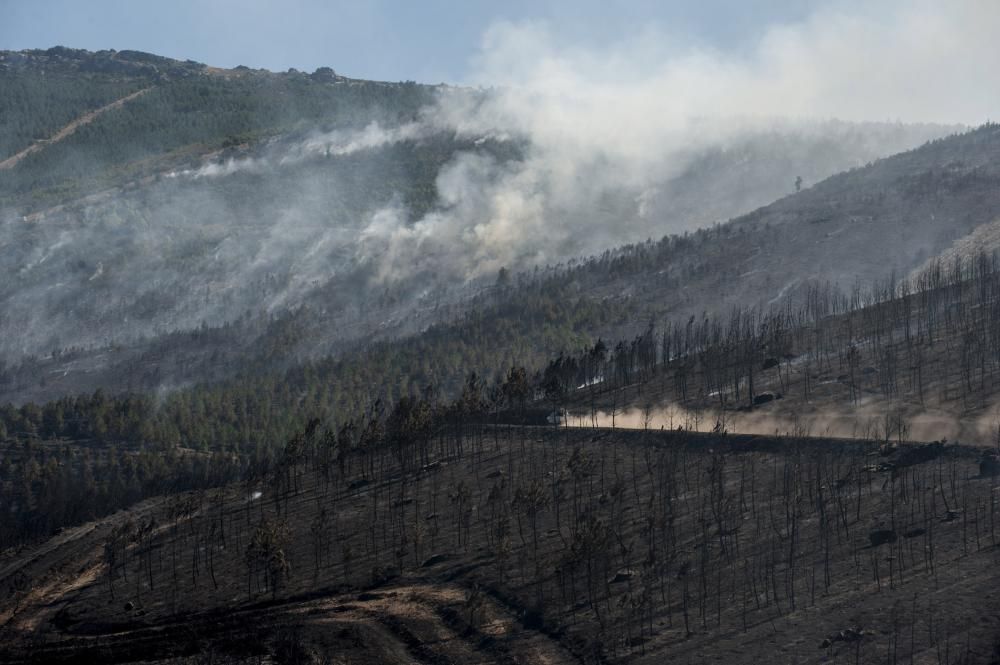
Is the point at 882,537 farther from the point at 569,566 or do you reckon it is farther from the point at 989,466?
the point at 569,566

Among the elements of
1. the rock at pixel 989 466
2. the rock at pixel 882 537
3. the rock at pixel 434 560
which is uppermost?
the rock at pixel 989 466

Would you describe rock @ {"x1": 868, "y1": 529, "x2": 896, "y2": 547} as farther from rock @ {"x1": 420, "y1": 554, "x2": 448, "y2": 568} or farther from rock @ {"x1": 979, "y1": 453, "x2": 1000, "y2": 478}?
rock @ {"x1": 420, "y1": 554, "x2": 448, "y2": 568}

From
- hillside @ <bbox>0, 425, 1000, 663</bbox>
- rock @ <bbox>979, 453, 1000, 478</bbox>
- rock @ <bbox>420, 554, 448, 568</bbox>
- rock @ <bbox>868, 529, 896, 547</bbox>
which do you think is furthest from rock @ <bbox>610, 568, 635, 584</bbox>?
rock @ <bbox>979, 453, 1000, 478</bbox>

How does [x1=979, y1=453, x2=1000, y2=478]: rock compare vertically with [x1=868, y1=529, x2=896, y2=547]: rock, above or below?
above

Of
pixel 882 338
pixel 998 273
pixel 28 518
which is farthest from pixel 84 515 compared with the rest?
pixel 998 273

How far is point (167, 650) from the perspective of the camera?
324 feet

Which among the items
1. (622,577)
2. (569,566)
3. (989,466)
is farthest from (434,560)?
(989,466)

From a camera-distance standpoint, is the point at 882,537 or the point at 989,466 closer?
the point at 882,537

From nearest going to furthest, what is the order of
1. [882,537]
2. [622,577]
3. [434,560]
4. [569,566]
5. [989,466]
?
[882,537]
[622,577]
[569,566]
[989,466]
[434,560]

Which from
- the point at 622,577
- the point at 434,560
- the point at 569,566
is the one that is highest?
the point at 569,566

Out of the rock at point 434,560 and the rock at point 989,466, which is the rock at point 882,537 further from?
the rock at point 434,560

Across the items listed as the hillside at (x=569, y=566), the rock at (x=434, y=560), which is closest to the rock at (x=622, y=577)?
the hillside at (x=569, y=566)

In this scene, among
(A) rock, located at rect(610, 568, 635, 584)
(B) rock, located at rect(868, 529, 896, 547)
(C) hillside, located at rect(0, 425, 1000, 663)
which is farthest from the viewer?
(A) rock, located at rect(610, 568, 635, 584)

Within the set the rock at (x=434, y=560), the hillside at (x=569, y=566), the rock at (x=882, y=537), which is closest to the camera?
the hillside at (x=569, y=566)
